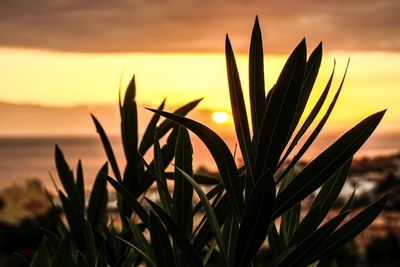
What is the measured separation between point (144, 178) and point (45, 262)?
1.32 ft

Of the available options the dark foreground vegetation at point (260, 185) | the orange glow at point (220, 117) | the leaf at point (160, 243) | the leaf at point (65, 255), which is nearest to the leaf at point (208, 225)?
the dark foreground vegetation at point (260, 185)

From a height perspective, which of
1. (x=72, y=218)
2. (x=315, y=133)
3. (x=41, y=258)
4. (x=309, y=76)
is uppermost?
(x=309, y=76)

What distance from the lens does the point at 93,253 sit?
1730mm

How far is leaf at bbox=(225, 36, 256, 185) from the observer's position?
128 cm

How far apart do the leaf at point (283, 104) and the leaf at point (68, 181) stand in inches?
36.6

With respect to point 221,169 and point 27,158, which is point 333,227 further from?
point 27,158

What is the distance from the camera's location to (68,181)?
81.8 inches

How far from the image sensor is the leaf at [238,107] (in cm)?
128

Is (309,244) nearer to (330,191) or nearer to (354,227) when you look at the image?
(354,227)

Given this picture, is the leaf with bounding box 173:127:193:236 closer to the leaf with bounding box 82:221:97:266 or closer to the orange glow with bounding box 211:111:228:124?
the leaf with bounding box 82:221:97:266

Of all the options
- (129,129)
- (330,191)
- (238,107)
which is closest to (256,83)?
(238,107)

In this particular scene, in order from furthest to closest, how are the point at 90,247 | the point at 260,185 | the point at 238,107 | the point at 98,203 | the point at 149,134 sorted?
1. the point at 98,203
2. the point at 149,134
3. the point at 90,247
4. the point at 238,107
5. the point at 260,185

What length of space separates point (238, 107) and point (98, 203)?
3.27ft

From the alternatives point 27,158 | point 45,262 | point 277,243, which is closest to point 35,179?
point 45,262
